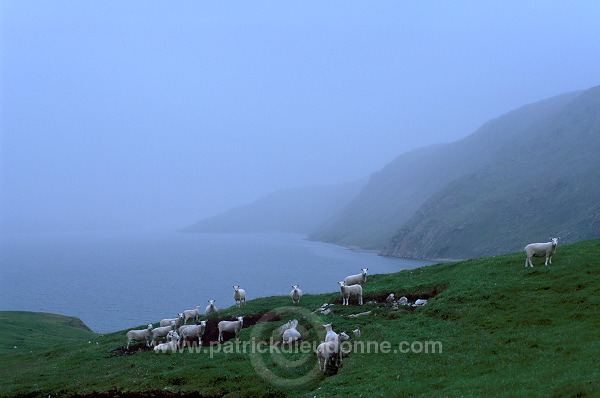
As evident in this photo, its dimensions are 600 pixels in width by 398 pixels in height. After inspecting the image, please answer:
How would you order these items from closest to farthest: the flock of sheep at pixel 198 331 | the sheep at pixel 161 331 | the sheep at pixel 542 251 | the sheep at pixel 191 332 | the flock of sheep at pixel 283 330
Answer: the flock of sheep at pixel 283 330 < the flock of sheep at pixel 198 331 < the sheep at pixel 542 251 < the sheep at pixel 191 332 < the sheep at pixel 161 331

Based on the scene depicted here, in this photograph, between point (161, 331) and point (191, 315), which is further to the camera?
point (191, 315)

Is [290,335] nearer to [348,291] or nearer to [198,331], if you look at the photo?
[348,291]

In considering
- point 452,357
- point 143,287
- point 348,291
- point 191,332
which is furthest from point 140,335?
point 143,287

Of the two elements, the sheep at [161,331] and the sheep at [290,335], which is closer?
the sheep at [290,335]

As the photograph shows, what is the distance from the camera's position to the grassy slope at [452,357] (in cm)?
1538

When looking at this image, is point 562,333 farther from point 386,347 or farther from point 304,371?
point 304,371

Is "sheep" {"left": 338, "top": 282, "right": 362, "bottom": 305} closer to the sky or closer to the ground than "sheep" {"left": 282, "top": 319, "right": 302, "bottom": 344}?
closer to the sky

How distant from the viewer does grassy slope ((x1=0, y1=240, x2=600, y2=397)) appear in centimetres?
1538

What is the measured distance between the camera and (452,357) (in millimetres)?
18359

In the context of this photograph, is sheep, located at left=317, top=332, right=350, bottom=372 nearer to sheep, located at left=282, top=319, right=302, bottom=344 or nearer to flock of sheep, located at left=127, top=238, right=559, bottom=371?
flock of sheep, located at left=127, top=238, right=559, bottom=371

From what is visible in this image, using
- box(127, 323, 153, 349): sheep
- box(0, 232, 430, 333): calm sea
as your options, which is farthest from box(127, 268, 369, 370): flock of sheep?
box(0, 232, 430, 333): calm sea

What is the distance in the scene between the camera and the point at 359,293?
32719mm

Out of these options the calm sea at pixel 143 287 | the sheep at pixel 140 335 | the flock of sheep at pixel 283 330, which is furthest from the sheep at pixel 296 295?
the calm sea at pixel 143 287

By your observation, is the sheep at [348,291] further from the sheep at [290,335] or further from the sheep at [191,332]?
the sheep at [191,332]
